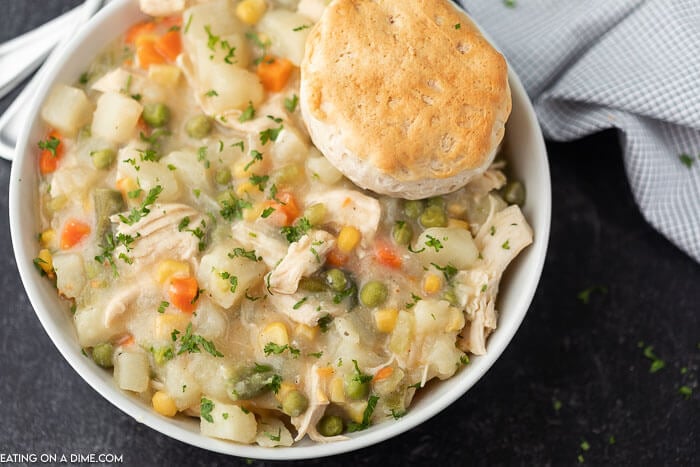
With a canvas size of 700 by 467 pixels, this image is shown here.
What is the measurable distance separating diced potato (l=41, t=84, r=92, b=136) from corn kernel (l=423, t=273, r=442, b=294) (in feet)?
5.95

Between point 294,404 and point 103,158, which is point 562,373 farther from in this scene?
point 103,158

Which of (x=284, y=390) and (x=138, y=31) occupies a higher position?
(x=138, y=31)

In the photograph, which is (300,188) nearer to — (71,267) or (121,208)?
(121,208)

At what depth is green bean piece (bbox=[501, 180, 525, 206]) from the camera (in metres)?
4.06

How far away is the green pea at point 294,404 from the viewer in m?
3.61

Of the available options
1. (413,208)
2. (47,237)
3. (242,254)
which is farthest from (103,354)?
(413,208)

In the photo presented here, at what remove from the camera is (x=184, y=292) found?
3.66 m

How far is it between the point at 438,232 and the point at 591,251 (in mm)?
1425

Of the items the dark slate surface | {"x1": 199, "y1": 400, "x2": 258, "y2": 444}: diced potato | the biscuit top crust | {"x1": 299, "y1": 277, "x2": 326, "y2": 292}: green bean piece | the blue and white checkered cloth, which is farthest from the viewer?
the dark slate surface

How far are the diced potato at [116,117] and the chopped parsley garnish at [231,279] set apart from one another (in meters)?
0.85

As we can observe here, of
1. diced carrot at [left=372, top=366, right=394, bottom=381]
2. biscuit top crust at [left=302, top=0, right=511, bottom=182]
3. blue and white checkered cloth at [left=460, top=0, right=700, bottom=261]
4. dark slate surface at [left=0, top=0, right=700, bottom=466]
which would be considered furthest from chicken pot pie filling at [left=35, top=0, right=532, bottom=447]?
blue and white checkered cloth at [left=460, top=0, right=700, bottom=261]

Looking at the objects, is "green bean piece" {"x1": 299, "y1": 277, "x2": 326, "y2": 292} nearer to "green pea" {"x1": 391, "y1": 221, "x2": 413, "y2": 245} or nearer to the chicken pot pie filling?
the chicken pot pie filling

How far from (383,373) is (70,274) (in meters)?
1.51

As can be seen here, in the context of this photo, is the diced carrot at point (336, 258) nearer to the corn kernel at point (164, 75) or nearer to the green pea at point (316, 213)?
the green pea at point (316, 213)
